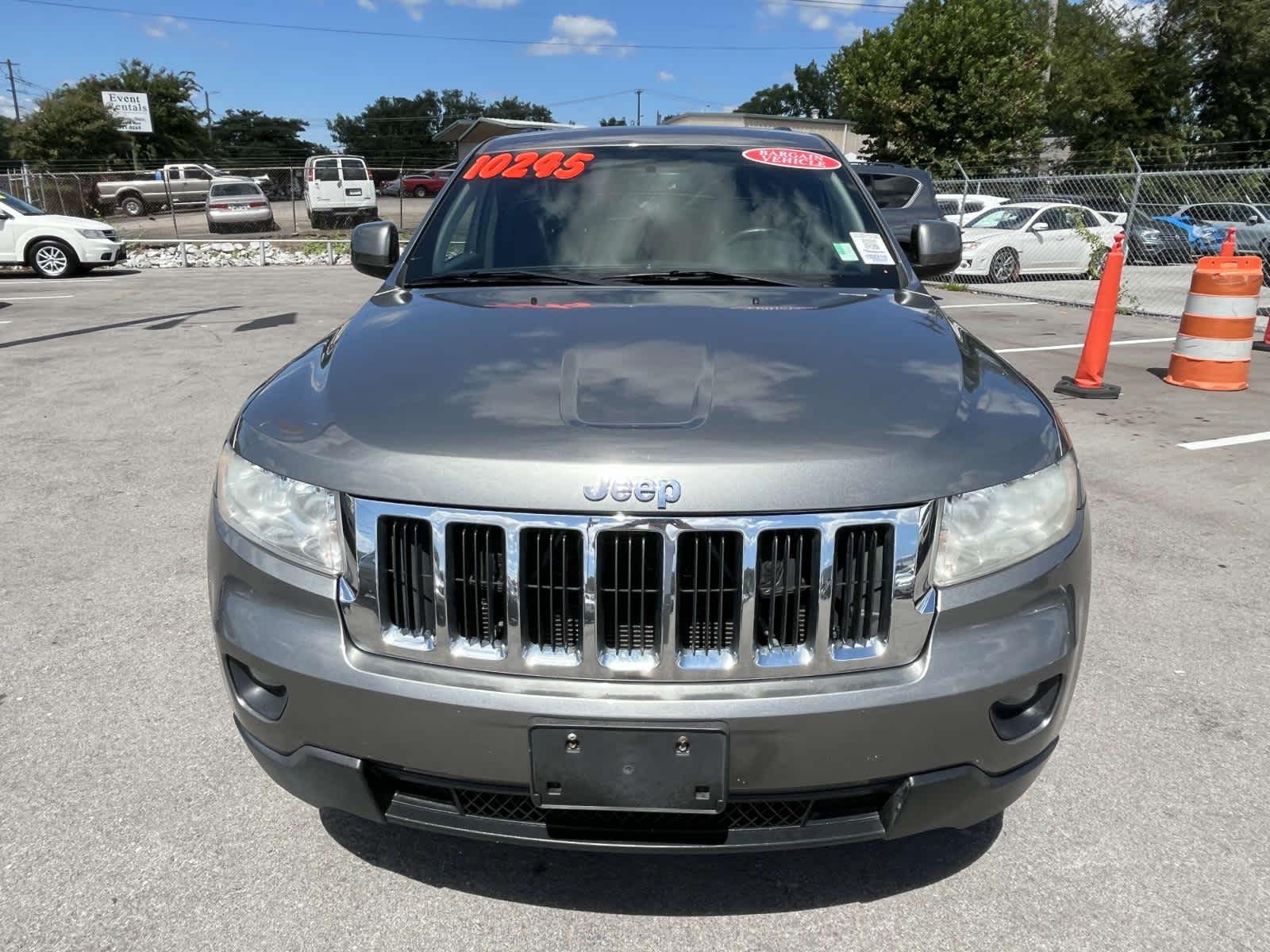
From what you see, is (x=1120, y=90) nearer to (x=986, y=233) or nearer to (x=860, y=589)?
(x=986, y=233)

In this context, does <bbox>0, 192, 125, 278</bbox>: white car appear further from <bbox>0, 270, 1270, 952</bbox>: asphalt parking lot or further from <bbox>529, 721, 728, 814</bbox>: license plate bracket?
<bbox>529, 721, 728, 814</bbox>: license plate bracket

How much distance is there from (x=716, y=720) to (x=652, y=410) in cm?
59

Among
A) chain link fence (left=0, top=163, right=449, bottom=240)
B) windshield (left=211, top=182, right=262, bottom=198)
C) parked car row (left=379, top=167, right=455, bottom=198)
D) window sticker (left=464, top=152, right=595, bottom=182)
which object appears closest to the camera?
window sticker (left=464, top=152, right=595, bottom=182)

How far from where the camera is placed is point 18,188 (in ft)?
90.8

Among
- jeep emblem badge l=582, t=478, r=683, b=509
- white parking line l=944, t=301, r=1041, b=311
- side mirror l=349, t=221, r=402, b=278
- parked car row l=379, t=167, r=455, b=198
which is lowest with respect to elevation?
white parking line l=944, t=301, r=1041, b=311

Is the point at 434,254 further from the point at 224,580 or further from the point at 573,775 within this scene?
the point at 573,775

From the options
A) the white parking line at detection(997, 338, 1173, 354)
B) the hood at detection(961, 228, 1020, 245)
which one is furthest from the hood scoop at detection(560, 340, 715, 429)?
the hood at detection(961, 228, 1020, 245)

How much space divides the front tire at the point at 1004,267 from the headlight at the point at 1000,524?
15.3 meters

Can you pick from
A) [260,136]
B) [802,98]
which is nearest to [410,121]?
[260,136]

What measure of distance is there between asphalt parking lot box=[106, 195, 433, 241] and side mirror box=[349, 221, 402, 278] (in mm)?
22103

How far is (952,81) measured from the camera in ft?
94.1

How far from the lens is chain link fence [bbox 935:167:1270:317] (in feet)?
50.0

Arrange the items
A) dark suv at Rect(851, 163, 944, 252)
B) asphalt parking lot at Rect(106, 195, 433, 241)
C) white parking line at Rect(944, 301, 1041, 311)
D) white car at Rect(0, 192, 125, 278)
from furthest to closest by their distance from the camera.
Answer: asphalt parking lot at Rect(106, 195, 433, 241), white car at Rect(0, 192, 125, 278), white parking line at Rect(944, 301, 1041, 311), dark suv at Rect(851, 163, 944, 252)

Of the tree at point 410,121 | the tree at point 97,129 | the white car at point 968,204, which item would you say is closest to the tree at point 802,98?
the tree at point 410,121
